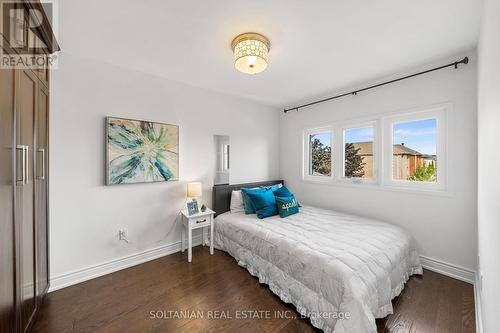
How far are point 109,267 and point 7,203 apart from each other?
166 centimetres

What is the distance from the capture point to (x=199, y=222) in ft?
9.12

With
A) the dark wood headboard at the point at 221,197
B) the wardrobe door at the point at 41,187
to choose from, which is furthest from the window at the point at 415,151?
the wardrobe door at the point at 41,187

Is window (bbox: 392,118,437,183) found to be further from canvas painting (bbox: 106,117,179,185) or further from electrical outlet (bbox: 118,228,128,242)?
electrical outlet (bbox: 118,228,128,242)

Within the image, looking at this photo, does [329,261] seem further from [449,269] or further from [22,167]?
[22,167]

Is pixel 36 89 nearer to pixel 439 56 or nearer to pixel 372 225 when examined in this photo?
pixel 372 225

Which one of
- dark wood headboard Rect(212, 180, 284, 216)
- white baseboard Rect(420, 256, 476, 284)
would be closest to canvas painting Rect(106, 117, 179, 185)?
dark wood headboard Rect(212, 180, 284, 216)

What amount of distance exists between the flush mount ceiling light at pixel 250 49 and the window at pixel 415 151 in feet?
6.75

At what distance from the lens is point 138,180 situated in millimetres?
2566

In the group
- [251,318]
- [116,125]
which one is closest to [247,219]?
[251,318]

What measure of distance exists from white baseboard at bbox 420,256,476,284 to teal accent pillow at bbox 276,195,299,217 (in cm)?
158

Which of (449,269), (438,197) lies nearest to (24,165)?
(438,197)

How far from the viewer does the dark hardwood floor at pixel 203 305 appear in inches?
64.0

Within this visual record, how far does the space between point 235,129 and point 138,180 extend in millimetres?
1725

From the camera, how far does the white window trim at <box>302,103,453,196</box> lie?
2320mm
